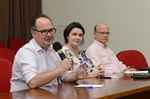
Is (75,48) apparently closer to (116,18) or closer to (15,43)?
(116,18)

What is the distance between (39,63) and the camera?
2.62 meters

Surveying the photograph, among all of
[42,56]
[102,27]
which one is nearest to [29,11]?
[102,27]

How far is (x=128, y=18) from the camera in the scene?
5.71m

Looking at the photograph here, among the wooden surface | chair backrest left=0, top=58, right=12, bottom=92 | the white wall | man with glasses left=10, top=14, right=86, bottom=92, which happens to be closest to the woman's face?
man with glasses left=10, top=14, right=86, bottom=92

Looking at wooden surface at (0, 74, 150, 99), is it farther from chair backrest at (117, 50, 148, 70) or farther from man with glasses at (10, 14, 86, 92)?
chair backrest at (117, 50, 148, 70)

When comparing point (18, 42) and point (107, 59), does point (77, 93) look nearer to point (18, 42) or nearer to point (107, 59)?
point (107, 59)

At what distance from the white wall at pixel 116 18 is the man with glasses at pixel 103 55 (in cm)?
130

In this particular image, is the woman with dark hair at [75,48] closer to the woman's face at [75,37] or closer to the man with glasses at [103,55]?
the woman's face at [75,37]

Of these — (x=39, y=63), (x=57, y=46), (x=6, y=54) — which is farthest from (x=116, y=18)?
(x=39, y=63)

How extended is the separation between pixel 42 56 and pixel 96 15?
12.0ft

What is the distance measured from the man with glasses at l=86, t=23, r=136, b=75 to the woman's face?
414 millimetres

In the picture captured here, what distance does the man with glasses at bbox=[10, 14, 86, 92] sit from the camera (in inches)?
94.9

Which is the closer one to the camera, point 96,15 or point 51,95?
point 51,95

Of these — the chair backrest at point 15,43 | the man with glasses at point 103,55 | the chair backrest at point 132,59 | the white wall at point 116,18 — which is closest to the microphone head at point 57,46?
the man with glasses at point 103,55
